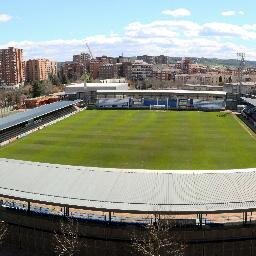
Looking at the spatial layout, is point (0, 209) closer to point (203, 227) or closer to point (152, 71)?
point (203, 227)

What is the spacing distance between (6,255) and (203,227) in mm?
11054

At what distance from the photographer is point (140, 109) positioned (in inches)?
3420

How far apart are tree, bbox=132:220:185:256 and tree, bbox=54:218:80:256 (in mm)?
3121

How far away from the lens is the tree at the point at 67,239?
23.3 meters

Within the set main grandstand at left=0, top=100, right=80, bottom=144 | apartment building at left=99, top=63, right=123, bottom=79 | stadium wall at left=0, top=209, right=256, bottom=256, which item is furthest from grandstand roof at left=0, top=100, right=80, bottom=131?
apartment building at left=99, top=63, right=123, bottom=79

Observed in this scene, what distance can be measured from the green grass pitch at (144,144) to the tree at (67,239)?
51.5ft

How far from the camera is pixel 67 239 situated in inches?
913

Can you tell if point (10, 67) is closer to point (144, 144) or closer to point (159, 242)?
point (144, 144)

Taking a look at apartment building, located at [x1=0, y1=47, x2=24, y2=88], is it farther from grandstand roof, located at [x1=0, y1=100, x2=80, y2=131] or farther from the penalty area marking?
the penalty area marking

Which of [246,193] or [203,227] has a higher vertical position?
[246,193]

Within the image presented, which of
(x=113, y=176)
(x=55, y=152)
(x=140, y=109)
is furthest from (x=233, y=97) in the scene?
(x=113, y=176)

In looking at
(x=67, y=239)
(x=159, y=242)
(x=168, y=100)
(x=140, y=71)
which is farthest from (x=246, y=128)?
(x=140, y=71)

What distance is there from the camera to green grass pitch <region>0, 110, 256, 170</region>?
1639 inches

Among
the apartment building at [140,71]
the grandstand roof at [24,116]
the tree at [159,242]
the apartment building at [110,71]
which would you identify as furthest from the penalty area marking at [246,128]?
the apartment building at [110,71]
